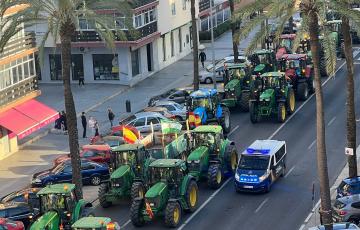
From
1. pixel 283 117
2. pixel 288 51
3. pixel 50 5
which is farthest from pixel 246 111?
pixel 50 5

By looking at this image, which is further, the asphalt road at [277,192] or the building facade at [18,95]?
the building facade at [18,95]

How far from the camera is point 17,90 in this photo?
54.6m

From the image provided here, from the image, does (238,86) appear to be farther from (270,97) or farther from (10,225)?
(10,225)

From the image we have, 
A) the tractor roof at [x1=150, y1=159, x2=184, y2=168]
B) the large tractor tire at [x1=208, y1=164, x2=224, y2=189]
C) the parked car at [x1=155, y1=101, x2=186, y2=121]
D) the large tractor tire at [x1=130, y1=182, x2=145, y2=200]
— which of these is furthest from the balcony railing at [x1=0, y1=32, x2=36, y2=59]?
the tractor roof at [x1=150, y1=159, x2=184, y2=168]

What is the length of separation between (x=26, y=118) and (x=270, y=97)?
1534 cm

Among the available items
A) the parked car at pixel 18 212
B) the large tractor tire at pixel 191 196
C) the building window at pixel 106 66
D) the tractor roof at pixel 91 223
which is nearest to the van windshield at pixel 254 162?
the large tractor tire at pixel 191 196

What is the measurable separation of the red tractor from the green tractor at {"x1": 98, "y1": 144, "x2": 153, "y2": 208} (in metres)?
21.2

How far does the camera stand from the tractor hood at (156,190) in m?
38.4

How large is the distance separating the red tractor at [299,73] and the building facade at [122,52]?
43.5 feet

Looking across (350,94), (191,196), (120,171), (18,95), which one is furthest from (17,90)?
(350,94)

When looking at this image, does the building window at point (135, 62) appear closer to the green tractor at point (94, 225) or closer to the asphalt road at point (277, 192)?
the asphalt road at point (277, 192)

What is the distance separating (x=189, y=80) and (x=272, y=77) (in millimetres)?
18925

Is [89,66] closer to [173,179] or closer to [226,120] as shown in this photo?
[226,120]

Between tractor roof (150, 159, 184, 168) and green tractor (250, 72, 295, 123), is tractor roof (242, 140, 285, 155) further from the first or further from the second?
green tractor (250, 72, 295, 123)
